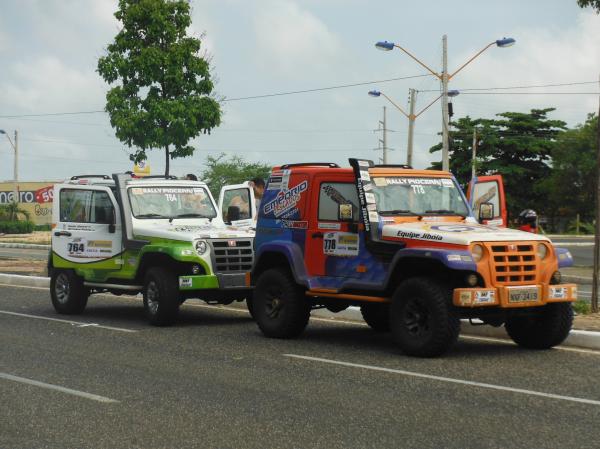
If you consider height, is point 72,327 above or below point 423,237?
below

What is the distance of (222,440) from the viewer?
707cm

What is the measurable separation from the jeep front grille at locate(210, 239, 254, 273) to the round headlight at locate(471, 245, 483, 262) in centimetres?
492

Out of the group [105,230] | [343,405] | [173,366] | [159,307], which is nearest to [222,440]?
[343,405]

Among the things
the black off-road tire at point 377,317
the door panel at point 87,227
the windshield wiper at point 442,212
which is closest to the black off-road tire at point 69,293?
the door panel at point 87,227

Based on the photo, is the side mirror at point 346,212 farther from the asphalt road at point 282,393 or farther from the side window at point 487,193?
the side window at point 487,193

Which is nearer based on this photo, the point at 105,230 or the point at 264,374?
the point at 264,374

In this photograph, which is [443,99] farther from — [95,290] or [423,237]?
[423,237]

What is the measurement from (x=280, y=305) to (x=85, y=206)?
5052 millimetres

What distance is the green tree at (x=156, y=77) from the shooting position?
30.5 metres

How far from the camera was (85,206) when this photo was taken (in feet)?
54.0

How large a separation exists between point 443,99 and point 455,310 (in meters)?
24.4

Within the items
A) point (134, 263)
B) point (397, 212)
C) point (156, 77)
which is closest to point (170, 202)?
point (134, 263)

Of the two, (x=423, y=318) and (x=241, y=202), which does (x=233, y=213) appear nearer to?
(x=241, y=202)

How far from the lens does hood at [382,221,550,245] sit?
1079cm
